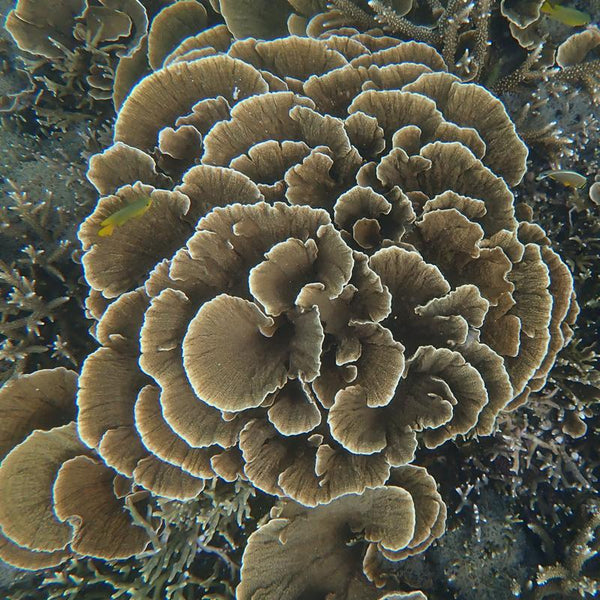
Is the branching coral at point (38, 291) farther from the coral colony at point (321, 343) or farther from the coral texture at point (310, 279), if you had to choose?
the coral texture at point (310, 279)

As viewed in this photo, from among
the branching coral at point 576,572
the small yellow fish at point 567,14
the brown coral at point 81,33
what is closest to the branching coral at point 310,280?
the small yellow fish at point 567,14

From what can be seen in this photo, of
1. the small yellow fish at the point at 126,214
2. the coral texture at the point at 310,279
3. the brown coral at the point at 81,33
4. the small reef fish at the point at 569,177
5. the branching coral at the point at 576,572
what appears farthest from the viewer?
the brown coral at the point at 81,33

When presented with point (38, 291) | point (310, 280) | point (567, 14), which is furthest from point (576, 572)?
point (38, 291)

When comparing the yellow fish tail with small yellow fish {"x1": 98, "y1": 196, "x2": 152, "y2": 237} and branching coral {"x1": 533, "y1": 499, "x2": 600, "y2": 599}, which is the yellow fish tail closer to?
small yellow fish {"x1": 98, "y1": 196, "x2": 152, "y2": 237}

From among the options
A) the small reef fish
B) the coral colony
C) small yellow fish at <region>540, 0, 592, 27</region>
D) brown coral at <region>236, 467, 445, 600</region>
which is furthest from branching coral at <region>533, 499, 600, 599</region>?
small yellow fish at <region>540, 0, 592, 27</region>

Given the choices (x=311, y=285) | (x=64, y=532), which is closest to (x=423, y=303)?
(x=311, y=285)

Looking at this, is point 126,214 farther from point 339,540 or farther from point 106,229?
point 339,540
